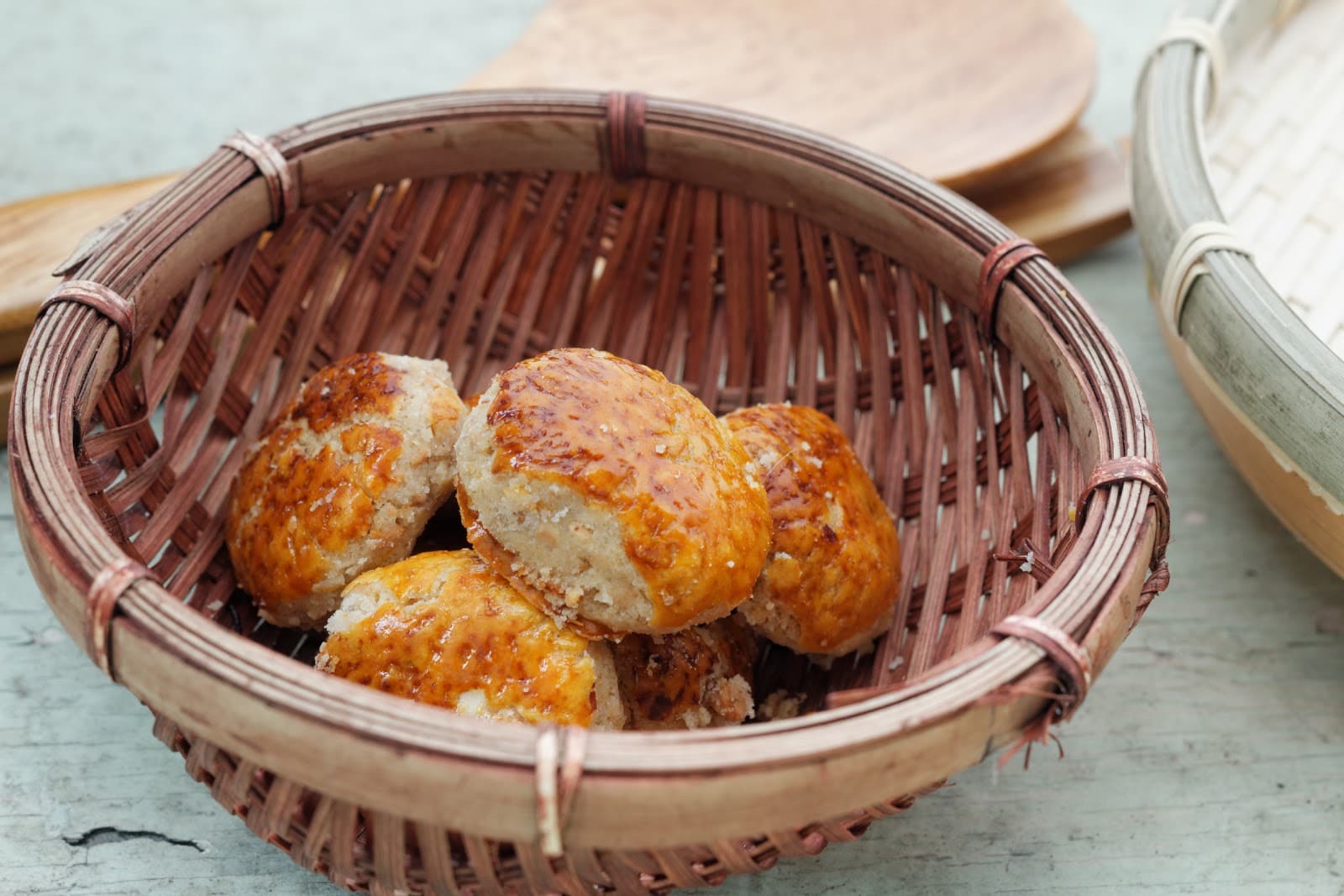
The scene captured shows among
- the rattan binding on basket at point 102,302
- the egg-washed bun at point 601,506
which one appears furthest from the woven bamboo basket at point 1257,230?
the rattan binding on basket at point 102,302

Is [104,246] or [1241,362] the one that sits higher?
[104,246]

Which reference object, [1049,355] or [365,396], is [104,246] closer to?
[365,396]

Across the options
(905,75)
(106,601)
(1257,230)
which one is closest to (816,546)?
(106,601)

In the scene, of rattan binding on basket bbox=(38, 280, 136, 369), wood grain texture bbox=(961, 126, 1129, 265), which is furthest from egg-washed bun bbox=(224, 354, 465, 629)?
wood grain texture bbox=(961, 126, 1129, 265)

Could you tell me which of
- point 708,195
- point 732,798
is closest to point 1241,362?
point 708,195

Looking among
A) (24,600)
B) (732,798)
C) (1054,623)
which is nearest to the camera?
(732,798)

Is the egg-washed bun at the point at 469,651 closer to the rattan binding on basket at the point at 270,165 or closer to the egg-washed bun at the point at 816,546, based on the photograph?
the egg-washed bun at the point at 816,546

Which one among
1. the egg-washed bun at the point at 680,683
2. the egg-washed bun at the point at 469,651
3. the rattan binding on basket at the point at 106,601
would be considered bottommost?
the egg-washed bun at the point at 680,683

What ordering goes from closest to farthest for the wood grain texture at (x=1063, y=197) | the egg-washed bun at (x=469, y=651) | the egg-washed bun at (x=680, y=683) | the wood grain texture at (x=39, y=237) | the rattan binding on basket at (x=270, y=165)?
the egg-washed bun at (x=469, y=651) → the egg-washed bun at (x=680, y=683) → the rattan binding on basket at (x=270, y=165) → the wood grain texture at (x=39, y=237) → the wood grain texture at (x=1063, y=197)
